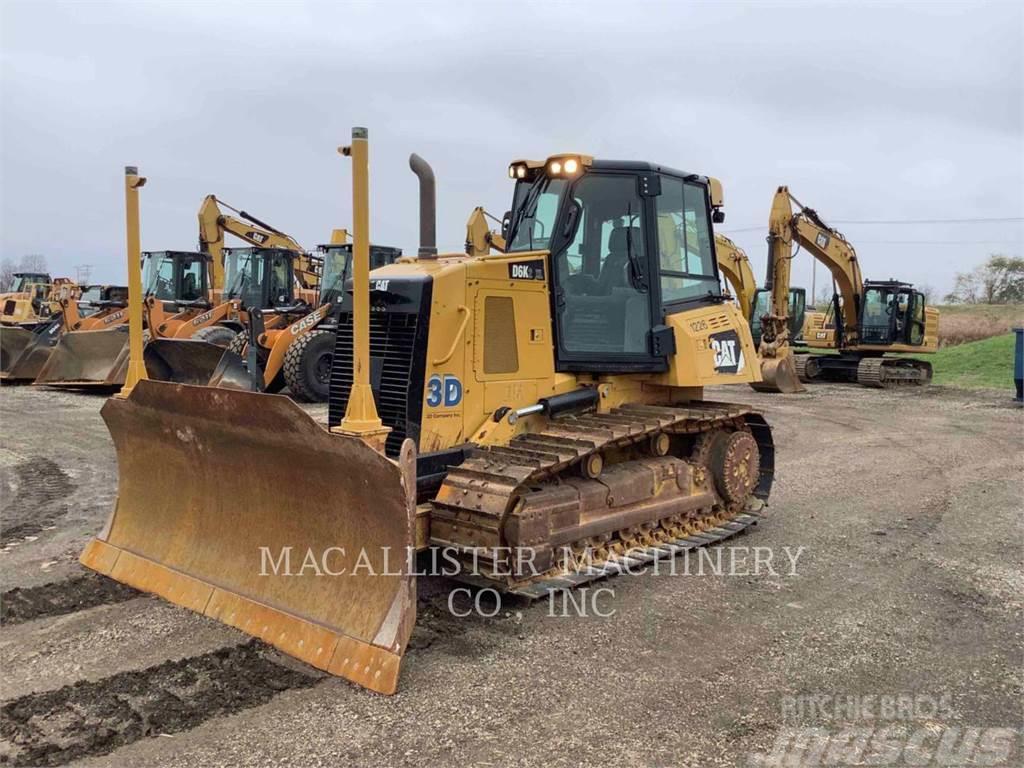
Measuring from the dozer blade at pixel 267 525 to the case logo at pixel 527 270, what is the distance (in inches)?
74.0

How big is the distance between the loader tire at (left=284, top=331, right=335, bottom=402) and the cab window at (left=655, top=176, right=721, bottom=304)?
26.8 feet

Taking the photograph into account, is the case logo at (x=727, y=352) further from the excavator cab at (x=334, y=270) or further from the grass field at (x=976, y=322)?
the grass field at (x=976, y=322)

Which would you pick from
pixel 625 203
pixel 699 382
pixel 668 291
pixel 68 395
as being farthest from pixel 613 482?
pixel 68 395

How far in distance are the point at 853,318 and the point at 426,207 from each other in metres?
17.0

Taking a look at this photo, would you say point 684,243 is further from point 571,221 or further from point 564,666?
point 564,666

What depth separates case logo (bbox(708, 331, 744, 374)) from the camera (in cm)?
646

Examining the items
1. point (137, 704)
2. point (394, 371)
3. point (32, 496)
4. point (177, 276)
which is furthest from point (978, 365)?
point (137, 704)

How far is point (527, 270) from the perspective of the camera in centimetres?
568

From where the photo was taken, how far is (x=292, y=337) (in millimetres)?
14242

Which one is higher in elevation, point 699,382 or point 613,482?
point 699,382

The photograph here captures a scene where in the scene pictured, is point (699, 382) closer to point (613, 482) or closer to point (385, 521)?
point (613, 482)

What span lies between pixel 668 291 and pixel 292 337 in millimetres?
9305

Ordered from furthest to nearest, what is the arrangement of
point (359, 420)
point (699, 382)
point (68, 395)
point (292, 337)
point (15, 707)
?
1. point (68, 395)
2. point (292, 337)
3. point (699, 382)
4. point (359, 420)
5. point (15, 707)

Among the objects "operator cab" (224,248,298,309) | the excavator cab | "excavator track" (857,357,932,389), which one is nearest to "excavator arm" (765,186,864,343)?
"excavator track" (857,357,932,389)
